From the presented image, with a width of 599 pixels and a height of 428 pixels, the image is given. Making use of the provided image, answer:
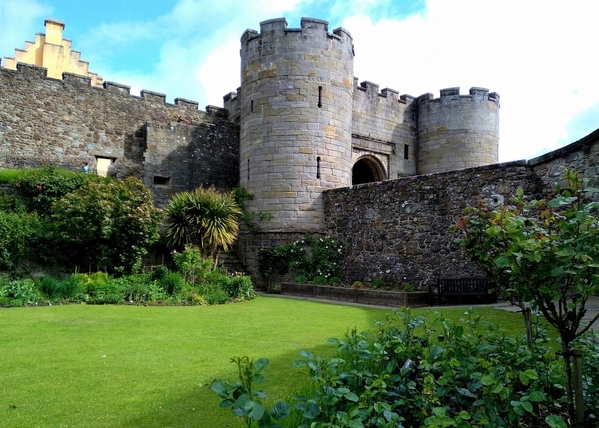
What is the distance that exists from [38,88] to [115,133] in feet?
9.85

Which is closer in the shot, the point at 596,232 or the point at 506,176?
the point at 596,232

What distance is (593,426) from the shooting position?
9.11 ft

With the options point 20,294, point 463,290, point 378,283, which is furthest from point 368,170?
point 20,294

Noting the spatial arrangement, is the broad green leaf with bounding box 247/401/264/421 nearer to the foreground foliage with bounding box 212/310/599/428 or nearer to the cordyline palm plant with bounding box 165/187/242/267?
the foreground foliage with bounding box 212/310/599/428

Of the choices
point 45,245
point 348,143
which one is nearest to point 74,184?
point 45,245

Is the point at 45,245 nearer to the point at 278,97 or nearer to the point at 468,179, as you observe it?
the point at 278,97

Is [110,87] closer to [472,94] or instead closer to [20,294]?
[20,294]

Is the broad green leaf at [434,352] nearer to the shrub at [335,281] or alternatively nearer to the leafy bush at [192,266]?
the leafy bush at [192,266]

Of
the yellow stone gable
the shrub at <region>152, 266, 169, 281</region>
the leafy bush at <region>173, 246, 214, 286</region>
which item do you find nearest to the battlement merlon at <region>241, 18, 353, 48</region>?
the leafy bush at <region>173, 246, 214, 286</region>

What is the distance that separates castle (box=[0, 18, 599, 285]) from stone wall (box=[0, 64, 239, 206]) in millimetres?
43

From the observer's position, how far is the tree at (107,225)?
1266 centimetres

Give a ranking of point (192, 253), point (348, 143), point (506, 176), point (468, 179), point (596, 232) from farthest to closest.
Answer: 1. point (348, 143)
2. point (192, 253)
3. point (468, 179)
4. point (506, 176)
5. point (596, 232)

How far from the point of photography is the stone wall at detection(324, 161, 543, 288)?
11.0 metres

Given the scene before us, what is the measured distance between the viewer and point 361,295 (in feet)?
37.3
